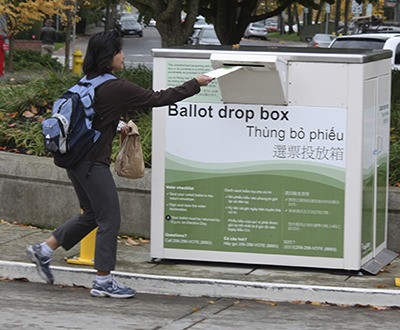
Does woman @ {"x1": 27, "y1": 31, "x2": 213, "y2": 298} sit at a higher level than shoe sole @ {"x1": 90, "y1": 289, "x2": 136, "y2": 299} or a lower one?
higher

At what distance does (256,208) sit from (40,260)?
1.72m

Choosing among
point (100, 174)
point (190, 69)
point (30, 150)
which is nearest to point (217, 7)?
point (30, 150)

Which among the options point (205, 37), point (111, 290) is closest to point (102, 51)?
point (111, 290)

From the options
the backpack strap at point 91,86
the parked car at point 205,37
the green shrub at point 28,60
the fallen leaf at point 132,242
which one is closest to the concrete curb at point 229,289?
the backpack strap at point 91,86

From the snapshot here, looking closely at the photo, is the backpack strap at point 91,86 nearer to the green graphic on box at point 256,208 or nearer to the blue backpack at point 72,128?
the blue backpack at point 72,128

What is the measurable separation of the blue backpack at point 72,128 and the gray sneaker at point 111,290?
908mm

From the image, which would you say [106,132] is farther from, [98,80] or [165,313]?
[165,313]

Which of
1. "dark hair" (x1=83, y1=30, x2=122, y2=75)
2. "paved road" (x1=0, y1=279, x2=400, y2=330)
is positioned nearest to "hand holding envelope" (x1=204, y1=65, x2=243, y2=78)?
"dark hair" (x1=83, y1=30, x2=122, y2=75)

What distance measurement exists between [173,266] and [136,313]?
1.30 meters

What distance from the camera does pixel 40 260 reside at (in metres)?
7.60

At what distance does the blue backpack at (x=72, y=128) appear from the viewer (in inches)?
279

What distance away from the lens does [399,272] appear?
812 cm

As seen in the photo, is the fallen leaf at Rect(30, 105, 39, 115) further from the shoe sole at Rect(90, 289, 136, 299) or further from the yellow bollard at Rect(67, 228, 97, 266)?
the shoe sole at Rect(90, 289, 136, 299)

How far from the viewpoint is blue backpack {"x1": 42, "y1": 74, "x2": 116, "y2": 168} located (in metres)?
7.09
